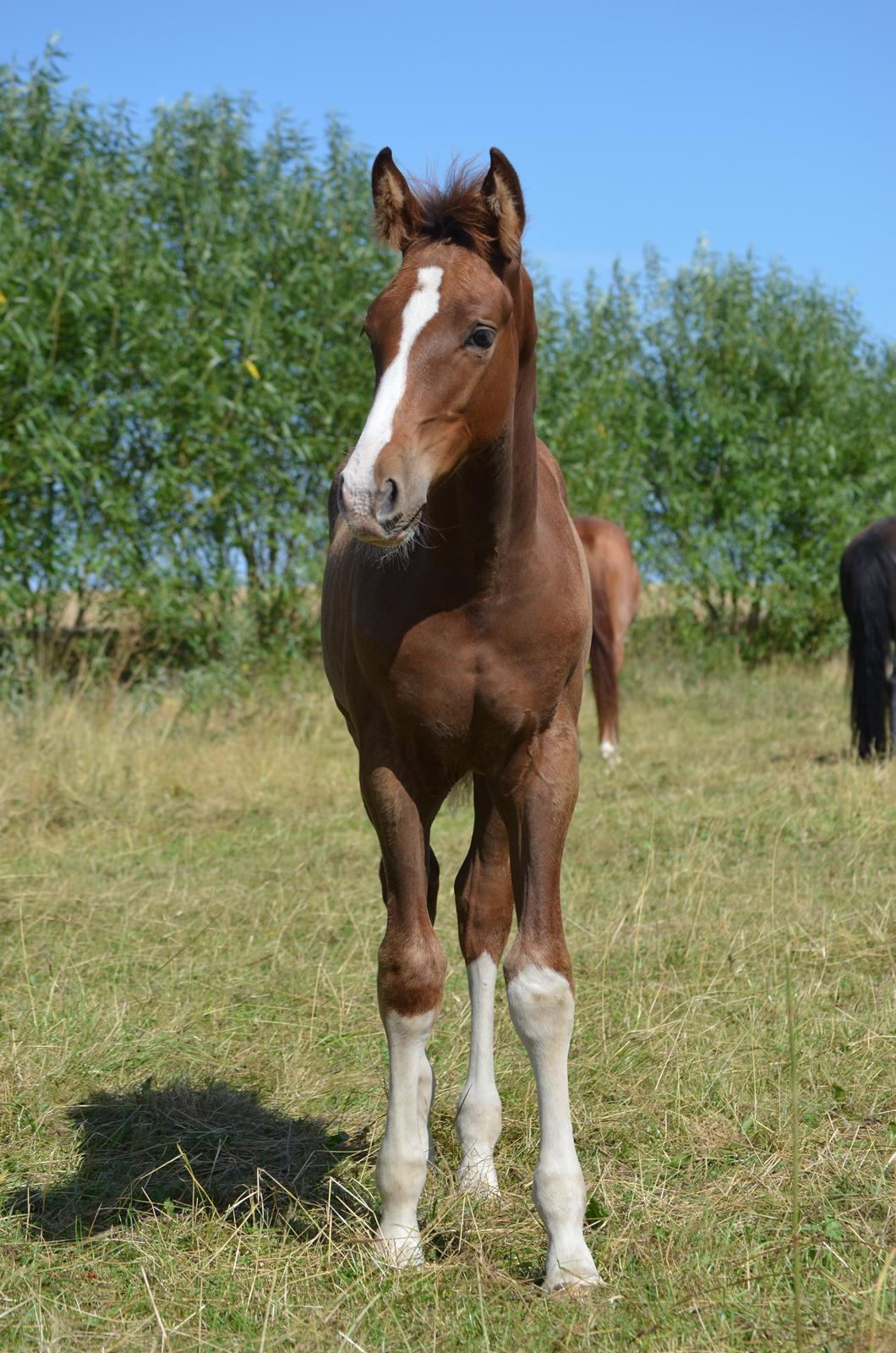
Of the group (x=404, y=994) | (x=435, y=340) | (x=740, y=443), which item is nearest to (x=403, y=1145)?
(x=404, y=994)

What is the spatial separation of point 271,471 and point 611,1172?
856cm

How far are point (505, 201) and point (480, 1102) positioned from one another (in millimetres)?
2169

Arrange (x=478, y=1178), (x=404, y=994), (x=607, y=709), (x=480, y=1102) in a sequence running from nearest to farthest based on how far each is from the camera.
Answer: (x=404, y=994) < (x=478, y=1178) < (x=480, y=1102) < (x=607, y=709)

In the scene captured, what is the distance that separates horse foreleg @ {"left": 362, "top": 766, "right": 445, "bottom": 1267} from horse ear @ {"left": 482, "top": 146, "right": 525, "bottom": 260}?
1198 millimetres

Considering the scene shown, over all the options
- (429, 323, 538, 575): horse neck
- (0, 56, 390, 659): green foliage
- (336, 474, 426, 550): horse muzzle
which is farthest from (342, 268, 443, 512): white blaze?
(0, 56, 390, 659): green foliage

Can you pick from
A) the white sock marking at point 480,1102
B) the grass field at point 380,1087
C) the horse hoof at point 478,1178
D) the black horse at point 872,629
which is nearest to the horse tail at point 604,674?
the black horse at point 872,629

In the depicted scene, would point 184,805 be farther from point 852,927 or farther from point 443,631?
point 443,631

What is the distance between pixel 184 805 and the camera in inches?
296

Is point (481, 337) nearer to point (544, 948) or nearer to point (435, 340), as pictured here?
point (435, 340)

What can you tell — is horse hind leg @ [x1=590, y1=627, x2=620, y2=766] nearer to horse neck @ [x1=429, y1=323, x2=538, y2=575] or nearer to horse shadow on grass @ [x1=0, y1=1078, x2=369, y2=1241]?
Answer: horse shadow on grass @ [x1=0, y1=1078, x2=369, y2=1241]

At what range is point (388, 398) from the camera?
7.90ft

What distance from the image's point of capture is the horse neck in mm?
2797

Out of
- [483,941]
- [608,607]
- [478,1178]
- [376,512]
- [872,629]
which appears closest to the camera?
[376,512]

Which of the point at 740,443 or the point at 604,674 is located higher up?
the point at 740,443
